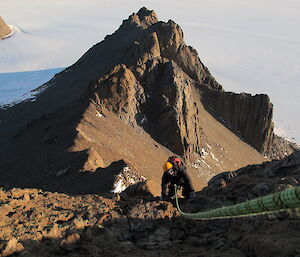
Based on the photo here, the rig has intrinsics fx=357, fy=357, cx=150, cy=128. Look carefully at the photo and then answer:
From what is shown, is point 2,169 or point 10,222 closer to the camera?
point 10,222

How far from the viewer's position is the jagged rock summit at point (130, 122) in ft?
105

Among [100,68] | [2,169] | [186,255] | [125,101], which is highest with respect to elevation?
[100,68]

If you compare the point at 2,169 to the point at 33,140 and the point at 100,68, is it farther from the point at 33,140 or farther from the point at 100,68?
the point at 100,68

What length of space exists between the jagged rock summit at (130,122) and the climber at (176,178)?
3186mm

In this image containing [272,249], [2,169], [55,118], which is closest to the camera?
[272,249]

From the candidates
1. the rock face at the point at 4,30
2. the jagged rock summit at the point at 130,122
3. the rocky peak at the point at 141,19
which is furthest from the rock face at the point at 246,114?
the rock face at the point at 4,30

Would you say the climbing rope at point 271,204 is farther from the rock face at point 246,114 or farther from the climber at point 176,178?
the rock face at point 246,114

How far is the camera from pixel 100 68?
73750 mm

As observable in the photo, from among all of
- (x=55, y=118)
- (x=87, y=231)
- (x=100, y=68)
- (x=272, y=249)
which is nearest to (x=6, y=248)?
(x=87, y=231)

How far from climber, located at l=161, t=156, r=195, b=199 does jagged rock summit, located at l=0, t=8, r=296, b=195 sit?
319 centimetres

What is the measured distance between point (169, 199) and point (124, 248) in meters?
4.27

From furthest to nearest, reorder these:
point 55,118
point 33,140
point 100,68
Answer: point 100,68 < point 55,118 < point 33,140

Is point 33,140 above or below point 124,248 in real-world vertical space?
above

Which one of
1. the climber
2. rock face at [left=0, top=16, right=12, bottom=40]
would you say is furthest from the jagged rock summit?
rock face at [left=0, top=16, right=12, bottom=40]
